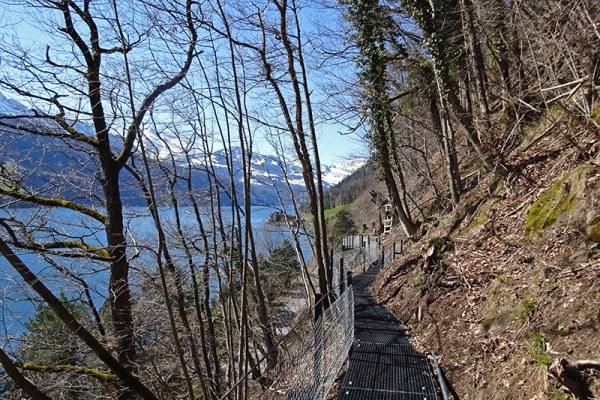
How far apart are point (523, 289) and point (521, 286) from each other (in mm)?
90

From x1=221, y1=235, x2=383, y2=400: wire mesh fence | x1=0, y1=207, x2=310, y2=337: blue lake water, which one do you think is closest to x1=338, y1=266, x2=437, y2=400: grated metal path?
x1=221, y1=235, x2=383, y2=400: wire mesh fence

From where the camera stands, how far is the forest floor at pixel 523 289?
2.76 meters

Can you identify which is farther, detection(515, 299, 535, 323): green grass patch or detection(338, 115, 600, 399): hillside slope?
detection(515, 299, 535, 323): green grass patch

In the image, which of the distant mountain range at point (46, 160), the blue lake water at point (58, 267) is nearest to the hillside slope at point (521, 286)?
the distant mountain range at point (46, 160)

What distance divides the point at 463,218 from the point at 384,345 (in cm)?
440

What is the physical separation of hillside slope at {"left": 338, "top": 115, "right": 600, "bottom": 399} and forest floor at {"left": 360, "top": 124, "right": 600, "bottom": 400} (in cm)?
1

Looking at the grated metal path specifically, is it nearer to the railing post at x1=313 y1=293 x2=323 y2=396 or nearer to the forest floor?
the forest floor

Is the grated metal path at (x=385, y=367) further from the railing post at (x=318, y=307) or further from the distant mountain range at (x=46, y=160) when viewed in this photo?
the distant mountain range at (x=46, y=160)

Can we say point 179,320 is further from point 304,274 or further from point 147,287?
point 304,274

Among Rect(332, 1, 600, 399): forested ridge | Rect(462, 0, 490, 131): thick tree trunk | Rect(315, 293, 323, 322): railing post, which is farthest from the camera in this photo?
Rect(462, 0, 490, 131): thick tree trunk

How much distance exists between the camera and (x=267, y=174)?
411 inches

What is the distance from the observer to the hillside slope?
9.29 ft

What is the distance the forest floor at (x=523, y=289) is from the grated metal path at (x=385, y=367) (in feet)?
0.86

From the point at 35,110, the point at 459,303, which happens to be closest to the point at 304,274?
the point at 459,303
